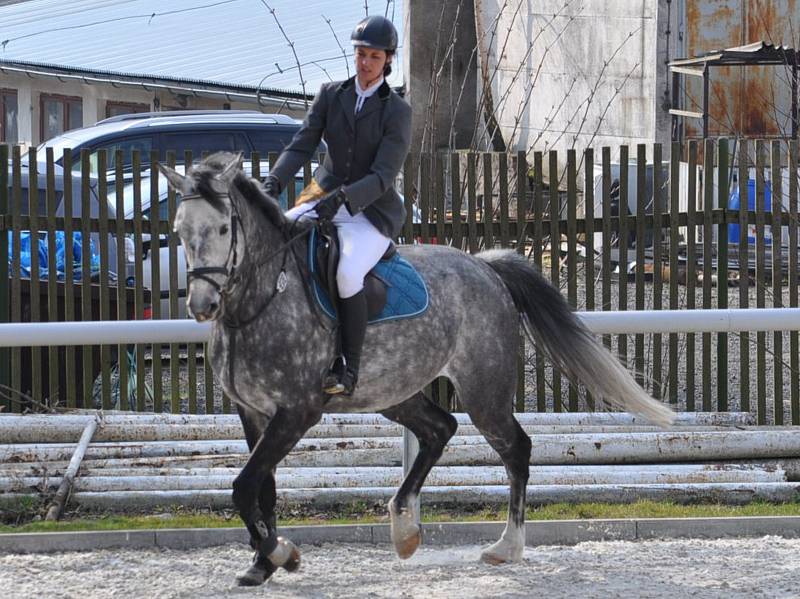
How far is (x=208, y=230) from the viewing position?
5.47 m

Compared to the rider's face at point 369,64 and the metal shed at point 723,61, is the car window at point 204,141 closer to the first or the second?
the metal shed at point 723,61

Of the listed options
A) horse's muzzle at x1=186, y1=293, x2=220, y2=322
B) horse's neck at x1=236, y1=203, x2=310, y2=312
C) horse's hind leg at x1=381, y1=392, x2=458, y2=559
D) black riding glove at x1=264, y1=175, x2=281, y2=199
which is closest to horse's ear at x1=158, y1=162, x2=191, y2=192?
horse's neck at x1=236, y1=203, x2=310, y2=312

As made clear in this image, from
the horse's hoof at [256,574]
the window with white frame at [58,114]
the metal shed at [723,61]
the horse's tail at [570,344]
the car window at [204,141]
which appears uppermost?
the window with white frame at [58,114]

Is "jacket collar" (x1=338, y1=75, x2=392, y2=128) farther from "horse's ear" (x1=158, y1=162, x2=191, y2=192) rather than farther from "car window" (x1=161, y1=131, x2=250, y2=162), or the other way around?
"car window" (x1=161, y1=131, x2=250, y2=162)

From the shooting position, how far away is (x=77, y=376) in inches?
400

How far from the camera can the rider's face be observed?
615 centimetres

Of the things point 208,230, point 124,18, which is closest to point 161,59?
point 124,18

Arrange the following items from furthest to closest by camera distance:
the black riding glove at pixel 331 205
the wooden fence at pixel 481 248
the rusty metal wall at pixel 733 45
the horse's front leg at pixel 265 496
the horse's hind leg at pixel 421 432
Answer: the rusty metal wall at pixel 733 45 → the wooden fence at pixel 481 248 → the horse's hind leg at pixel 421 432 → the black riding glove at pixel 331 205 → the horse's front leg at pixel 265 496

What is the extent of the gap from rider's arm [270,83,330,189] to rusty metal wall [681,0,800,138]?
50.3 ft

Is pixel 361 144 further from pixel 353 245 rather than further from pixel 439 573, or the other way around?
pixel 439 573

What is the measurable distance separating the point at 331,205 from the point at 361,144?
0.46 meters

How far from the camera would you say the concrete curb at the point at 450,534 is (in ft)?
21.9

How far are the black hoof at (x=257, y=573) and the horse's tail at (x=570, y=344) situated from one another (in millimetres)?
1851

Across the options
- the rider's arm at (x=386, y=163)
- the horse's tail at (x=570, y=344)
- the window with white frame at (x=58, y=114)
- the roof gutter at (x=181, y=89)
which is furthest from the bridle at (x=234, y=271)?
the window with white frame at (x=58, y=114)
